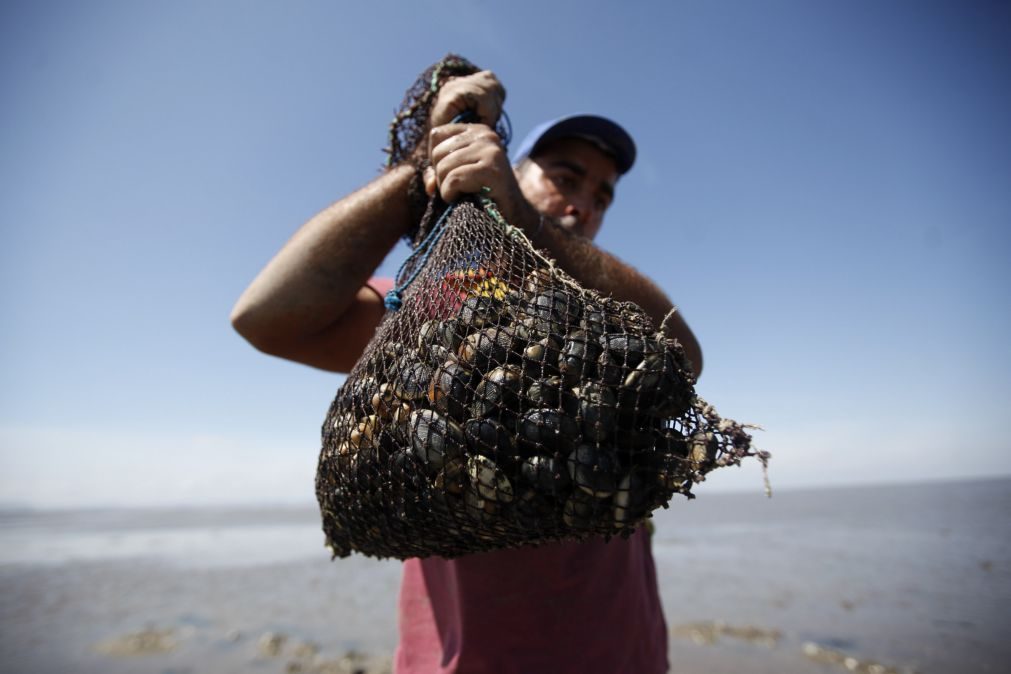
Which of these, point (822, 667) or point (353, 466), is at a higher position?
point (353, 466)

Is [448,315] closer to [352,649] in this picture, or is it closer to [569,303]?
[569,303]

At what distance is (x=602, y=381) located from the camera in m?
1.27

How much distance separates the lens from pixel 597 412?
1235 mm

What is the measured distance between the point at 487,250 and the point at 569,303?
40cm

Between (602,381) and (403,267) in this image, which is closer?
(602,381)

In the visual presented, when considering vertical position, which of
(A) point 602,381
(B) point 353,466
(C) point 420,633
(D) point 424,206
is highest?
(D) point 424,206

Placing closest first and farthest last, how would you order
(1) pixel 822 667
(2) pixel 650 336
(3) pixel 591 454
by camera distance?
(3) pixel 591 454 < (2) pixel 650 336 < (1) pixel 822 667

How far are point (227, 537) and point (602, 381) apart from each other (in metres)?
27.4

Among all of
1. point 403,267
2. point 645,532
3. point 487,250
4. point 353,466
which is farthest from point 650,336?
point 645,532

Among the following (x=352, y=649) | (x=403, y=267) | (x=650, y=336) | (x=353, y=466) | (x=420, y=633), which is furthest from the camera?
(x=352, y=649)

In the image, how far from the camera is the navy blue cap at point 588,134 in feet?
10.6

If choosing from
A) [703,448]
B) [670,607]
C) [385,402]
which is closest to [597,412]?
[703,448]

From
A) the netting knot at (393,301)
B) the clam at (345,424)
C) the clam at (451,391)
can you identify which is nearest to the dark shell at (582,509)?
the clam at (451,391)

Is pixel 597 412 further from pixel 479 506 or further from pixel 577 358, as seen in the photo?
pixel 479 506
